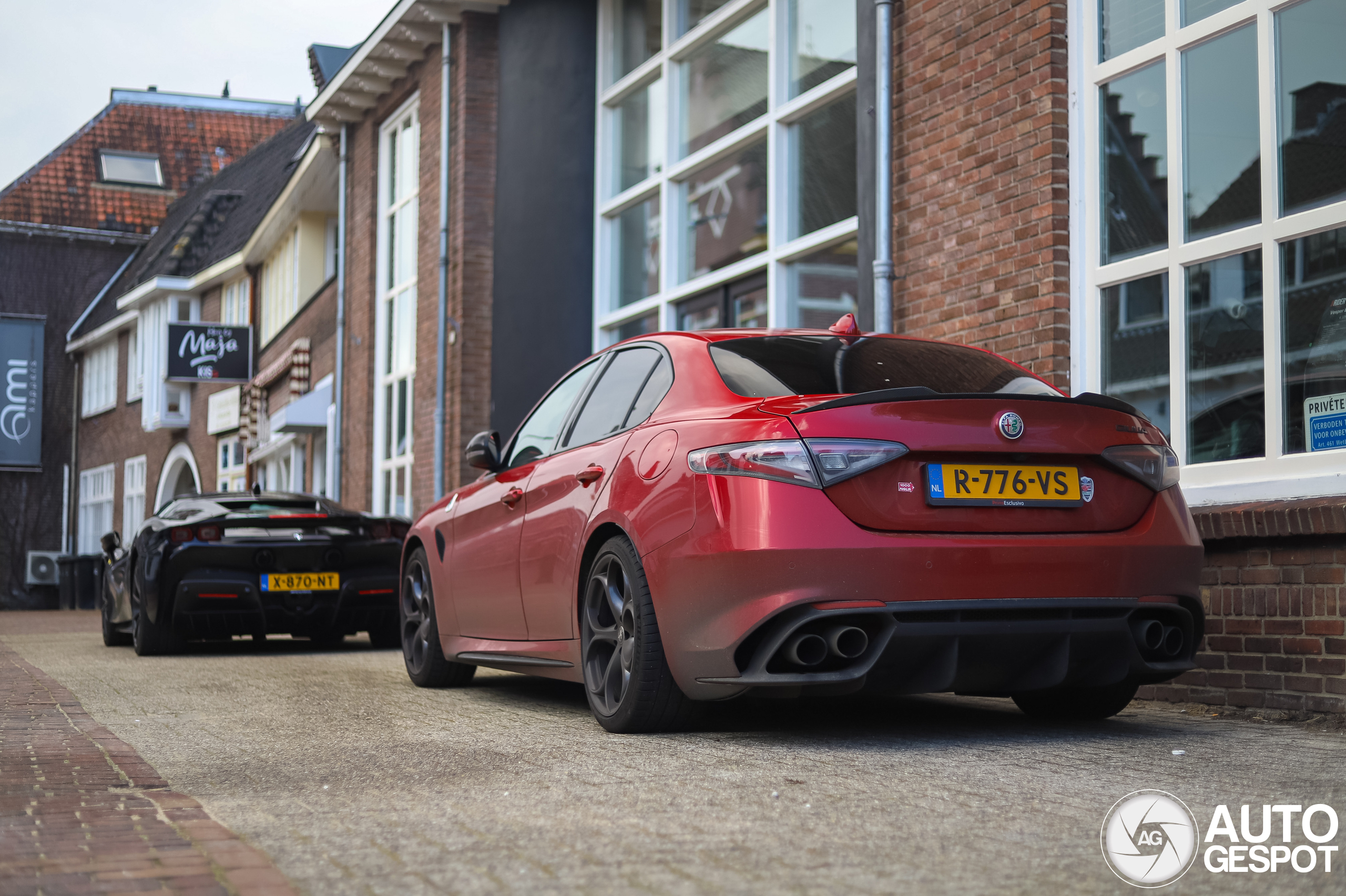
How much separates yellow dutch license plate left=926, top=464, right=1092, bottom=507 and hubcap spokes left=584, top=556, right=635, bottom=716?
110 cm

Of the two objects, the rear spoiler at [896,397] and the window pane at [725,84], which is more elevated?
the window pane at [725,84]

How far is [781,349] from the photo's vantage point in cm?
524

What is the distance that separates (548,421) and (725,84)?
6.81m

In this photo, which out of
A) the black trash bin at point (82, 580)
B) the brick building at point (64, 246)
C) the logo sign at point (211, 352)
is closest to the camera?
the logo sign at point (211, 352)

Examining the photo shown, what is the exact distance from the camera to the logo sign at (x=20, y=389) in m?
40.0

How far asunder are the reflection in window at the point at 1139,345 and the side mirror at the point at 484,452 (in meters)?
3.01

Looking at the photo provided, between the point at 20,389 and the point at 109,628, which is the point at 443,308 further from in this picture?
the point at 20,389

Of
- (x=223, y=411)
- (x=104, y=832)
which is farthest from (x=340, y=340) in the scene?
(x=104, y=832)

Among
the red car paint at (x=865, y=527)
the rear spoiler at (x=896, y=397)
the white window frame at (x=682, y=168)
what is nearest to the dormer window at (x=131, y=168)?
the white window frame at (x=682, y=168)

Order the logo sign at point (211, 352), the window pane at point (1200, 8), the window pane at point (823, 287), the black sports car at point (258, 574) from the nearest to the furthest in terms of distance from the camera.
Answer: the window pane at point (1200, 8) → the black sports car at point (258, 574) → the window pane at point (823, 287) → the logo sign at point (211, 352)

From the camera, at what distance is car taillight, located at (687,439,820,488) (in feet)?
14.4

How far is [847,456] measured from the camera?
4383 mm

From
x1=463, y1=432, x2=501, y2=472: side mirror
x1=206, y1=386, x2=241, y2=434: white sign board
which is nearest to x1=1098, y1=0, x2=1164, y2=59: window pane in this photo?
x1=463, y1=432, x2=501, y2=472: side mirror

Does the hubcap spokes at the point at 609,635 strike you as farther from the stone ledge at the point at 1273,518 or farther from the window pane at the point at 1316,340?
the window pane at the point at 1316,340
